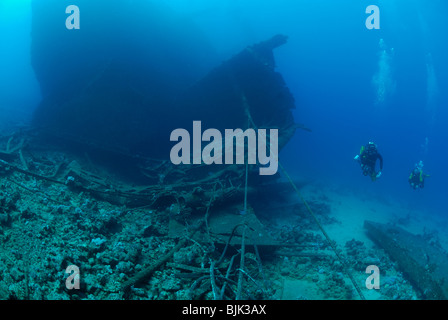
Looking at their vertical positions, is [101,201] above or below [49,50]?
below

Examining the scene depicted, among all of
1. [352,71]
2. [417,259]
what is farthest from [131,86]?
[352,71]

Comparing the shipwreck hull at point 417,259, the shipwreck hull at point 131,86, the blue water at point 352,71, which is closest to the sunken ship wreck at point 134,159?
the shipwreck hull at point 131,86

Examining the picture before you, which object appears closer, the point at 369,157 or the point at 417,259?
the point at 417,259

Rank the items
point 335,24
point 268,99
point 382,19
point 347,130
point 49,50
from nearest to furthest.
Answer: point 268,99 < point 49,50 < point 382,19 < point 335,24 < point 347,130

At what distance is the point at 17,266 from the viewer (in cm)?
342

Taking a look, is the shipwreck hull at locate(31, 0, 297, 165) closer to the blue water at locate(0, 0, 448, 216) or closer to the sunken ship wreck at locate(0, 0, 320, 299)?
the sunken ship wreck at locate(0, 0, 320, 299)

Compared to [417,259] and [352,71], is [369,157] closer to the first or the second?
[417,259]

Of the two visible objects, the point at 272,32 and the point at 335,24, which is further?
the point at 335,24

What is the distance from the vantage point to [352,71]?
118m

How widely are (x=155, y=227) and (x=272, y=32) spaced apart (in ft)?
322

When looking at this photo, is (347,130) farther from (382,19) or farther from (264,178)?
(264,178)

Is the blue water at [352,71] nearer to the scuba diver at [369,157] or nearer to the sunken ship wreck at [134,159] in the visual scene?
the sunken ship wreck at [134,159]

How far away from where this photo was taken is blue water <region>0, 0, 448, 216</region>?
8025 centimetres
